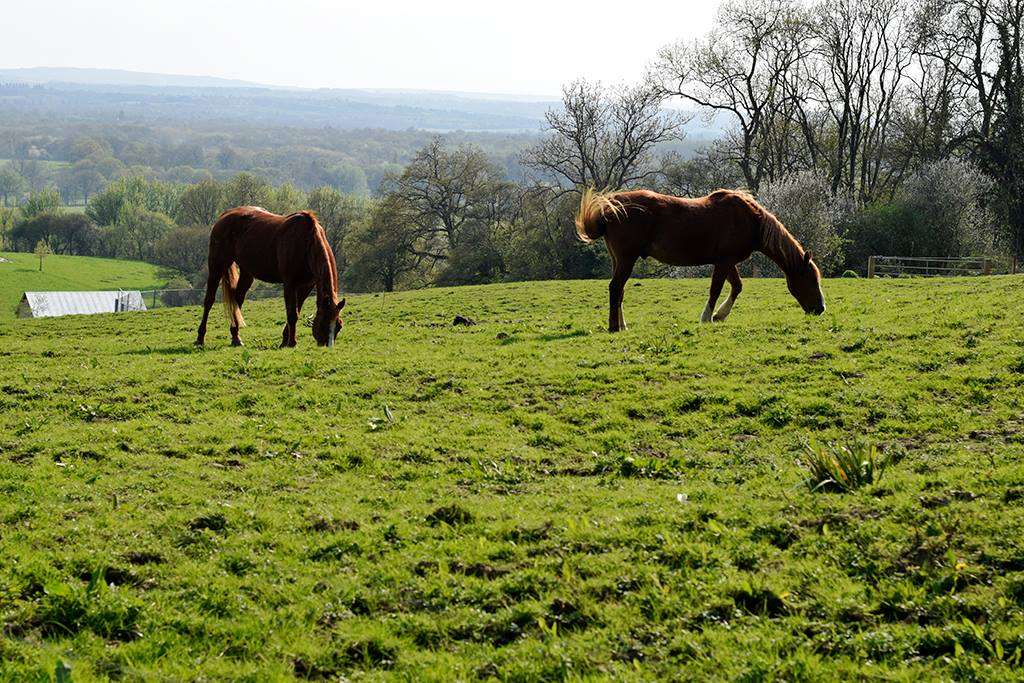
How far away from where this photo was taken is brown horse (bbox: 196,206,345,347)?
650 inches

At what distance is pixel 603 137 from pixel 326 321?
4721cm

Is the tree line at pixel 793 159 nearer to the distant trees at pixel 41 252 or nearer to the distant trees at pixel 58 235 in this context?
the distant trees at pixel 41 252

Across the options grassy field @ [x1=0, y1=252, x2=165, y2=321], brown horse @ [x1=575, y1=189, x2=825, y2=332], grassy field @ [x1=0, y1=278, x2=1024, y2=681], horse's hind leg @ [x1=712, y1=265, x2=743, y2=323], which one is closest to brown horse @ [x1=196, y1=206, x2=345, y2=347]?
grassy field @ [x1=0, y1=278, x2=1024, y2=681]

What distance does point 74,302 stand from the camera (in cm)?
5950

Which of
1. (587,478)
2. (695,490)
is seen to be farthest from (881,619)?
(587,478)

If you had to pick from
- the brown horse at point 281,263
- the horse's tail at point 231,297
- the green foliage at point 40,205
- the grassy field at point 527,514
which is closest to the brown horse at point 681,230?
the grassy field at point 527,514

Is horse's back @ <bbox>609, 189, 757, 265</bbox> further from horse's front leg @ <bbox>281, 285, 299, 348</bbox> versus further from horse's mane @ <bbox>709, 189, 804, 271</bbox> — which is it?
horse's front leg @ <bbox>281, 285, 299, 348</bbox>

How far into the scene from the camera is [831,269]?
4388 cm

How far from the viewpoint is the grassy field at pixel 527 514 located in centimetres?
582

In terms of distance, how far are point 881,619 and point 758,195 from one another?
4687 centimetres

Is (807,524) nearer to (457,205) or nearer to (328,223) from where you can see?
(457,205)

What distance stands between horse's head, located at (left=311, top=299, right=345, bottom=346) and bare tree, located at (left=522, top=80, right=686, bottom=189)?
145ft

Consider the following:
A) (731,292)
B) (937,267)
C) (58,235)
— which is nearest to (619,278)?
(731,292)

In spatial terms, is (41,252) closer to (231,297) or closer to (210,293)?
(210,293)
